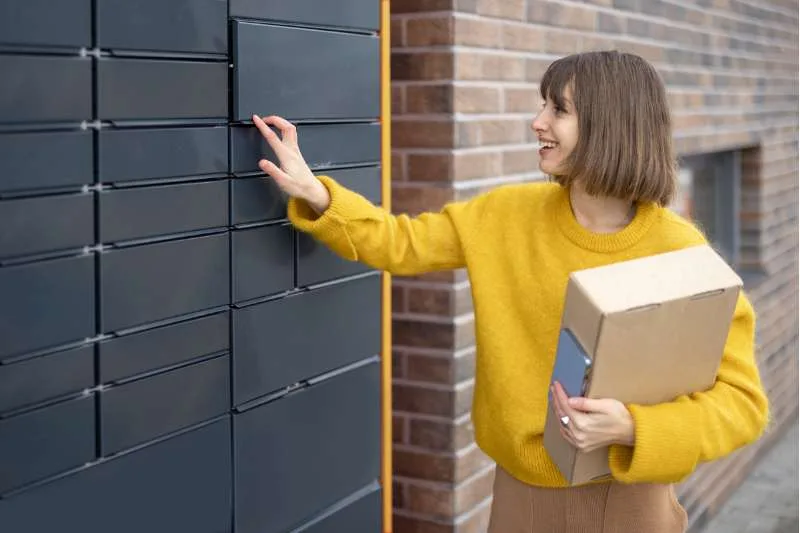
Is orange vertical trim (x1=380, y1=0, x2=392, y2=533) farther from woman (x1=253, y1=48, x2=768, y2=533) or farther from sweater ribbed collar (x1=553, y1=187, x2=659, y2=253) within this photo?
sweater ribbed collar (x1=553, y1=187, x2=659, y2=253)

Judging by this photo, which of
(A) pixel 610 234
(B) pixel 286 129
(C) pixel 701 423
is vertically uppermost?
(B) pixel 286 129

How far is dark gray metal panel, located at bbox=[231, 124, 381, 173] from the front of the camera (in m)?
2.39

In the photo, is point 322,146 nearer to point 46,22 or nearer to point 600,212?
point 600,212

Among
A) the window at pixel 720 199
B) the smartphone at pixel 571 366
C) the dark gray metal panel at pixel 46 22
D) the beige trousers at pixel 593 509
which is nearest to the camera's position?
the dark gray metal panel at pixel 46 22

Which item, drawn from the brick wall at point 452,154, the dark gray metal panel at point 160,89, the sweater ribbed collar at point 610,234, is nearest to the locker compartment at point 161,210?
the dark gray metal panel at point 160,89

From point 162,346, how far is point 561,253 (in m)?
0.86

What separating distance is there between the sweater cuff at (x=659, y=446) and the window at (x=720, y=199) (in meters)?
3.84

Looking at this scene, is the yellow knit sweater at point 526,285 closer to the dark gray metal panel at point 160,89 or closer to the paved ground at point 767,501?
the dark gray metal panel at point 160,89

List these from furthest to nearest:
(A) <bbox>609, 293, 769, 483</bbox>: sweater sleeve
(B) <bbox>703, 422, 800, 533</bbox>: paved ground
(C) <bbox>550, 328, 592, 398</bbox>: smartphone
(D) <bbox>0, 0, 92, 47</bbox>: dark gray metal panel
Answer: (B) <bbox>703, 422, 800, 533</bbox>: paved ground < (A) <bbox>609, 293, 769, 483</bbox>: sweater sleeve < (C) <bbox>550, 328, 592, 398</bbox>: smartphone < (D) <bbox>0, 0, 92, 47</bbox>: dark gray metal panel

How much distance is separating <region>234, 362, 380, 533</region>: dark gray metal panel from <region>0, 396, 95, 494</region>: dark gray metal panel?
1.41ft

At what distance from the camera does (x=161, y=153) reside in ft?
7.14

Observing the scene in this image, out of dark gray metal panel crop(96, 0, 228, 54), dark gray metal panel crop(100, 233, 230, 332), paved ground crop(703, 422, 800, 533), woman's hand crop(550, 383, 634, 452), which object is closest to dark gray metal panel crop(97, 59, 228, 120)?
dark gray metal panel crop(96, 0, 228, 54)

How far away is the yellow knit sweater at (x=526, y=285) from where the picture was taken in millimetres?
2459

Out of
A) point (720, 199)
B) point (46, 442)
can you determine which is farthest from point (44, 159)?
point (720, 199)
